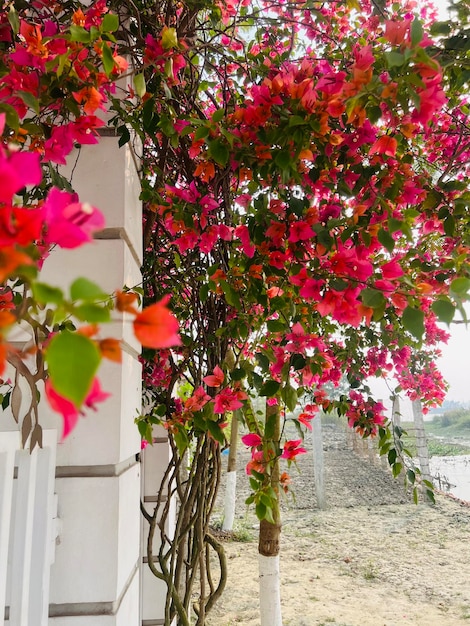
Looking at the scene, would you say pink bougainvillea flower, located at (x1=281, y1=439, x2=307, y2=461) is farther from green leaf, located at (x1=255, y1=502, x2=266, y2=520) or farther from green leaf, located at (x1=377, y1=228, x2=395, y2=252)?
green leaf, located at (x1=377, y1=228, x2=395, y2=252)

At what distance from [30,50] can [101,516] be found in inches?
28.4

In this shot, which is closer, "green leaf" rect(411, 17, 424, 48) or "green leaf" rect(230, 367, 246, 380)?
"green leaf" rect(411, 17, 424, 48)

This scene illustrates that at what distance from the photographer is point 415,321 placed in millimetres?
534

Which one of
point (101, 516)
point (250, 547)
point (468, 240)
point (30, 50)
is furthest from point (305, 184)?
point (250, 547)

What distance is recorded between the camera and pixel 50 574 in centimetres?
81

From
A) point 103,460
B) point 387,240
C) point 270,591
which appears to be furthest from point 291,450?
point 270,591

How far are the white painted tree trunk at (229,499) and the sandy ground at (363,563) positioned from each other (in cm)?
19

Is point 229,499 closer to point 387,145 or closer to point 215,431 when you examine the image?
point 215,431

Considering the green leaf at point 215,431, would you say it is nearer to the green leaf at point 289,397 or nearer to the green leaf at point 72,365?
the green leaf at point 289,397

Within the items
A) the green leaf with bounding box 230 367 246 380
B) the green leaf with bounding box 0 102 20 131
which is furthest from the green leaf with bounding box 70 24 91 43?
the green leaf with bounding box 230 367 246 380

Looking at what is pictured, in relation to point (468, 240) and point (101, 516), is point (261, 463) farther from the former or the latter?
point (468, 240)

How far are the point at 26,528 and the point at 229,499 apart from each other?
3984 millimetres

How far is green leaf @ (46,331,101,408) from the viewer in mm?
194

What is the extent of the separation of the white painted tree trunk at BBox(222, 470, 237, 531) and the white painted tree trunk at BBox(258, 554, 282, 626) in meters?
1.97
